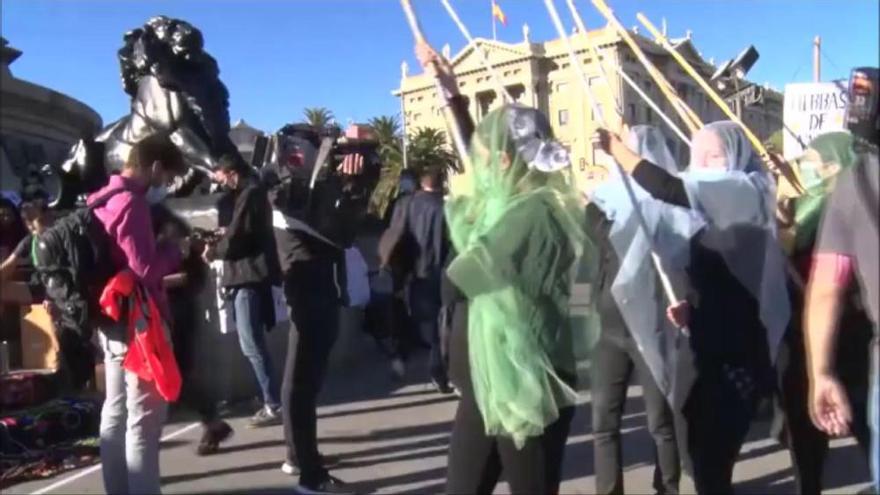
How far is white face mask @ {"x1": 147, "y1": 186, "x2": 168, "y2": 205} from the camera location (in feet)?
15.0

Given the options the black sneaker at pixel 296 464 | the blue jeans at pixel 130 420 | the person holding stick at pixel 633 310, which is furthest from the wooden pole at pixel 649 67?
the blue jeans at pixel 130 420

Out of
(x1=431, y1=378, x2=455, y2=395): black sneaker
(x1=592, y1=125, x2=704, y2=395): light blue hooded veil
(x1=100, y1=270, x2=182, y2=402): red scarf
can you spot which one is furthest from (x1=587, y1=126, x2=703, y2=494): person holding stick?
(x1=431, y1=378, x2=455, y2=395): black sneaker

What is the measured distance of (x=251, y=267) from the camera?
6.45 meters

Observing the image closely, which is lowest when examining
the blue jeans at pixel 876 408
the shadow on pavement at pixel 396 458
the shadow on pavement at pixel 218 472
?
the shadow on pavement at pixel 396 458

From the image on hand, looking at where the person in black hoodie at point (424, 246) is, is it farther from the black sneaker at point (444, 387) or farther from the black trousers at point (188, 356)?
the black trousers at point (188, 356)

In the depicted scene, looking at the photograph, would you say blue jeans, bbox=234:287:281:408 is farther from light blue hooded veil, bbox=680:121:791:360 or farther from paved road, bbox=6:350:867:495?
Result: light blue hooded veil, bbox=680:121:791:360

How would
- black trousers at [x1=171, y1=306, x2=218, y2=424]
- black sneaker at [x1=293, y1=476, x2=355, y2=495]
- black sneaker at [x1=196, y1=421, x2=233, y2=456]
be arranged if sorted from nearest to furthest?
1. black sneaker at [x1=293, y1=476, x2=355, y2=495]
2. black trousers at [x1=171, y1=306, x2=218, y2=424]
3. black sneaker at [x1=196, y1=421, x2=233, y2=456]

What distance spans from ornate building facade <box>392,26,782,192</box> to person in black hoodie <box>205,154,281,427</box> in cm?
145

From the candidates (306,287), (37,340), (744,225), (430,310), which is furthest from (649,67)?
(37,340)

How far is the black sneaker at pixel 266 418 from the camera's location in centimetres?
672

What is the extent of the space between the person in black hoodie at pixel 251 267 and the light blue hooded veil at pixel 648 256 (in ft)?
7.97

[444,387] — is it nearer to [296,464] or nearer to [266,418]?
[266,418]

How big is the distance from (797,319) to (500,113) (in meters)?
1.93

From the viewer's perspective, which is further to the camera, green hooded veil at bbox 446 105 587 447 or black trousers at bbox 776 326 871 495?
black trousers at bbox 776 326 871 495
